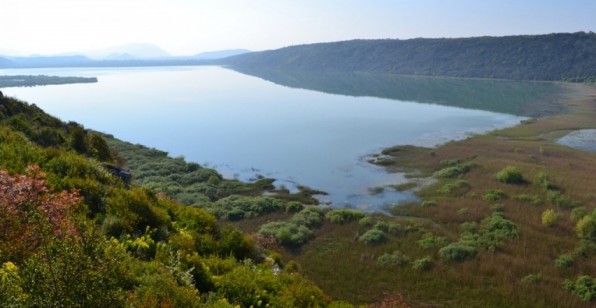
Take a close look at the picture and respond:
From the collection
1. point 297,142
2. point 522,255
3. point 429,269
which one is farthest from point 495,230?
point 297,142

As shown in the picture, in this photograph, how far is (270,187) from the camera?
43.4 m

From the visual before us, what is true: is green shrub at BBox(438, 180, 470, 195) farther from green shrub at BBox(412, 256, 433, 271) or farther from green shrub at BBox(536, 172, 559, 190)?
green shrub at BBox(412, 256, 433, 271)

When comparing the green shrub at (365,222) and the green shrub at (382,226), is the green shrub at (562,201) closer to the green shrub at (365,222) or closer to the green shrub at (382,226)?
the green shrub at (382,226)

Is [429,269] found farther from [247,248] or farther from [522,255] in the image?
[247,248]

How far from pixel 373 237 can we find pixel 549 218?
507 inches

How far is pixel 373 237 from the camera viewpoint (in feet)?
93.0

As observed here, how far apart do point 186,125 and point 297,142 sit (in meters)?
28.9

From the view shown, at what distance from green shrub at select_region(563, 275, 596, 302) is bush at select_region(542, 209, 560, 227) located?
825 cm

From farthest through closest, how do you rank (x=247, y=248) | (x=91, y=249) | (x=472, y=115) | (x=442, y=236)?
→ (x=472, y=115), (x=442, y=236), (x=247, y=248), (x=91, y=249)

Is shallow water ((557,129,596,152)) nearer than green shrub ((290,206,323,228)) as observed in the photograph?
No

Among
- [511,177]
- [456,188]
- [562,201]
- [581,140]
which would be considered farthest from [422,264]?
[581,140]

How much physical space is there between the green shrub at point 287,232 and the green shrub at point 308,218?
3.12ft

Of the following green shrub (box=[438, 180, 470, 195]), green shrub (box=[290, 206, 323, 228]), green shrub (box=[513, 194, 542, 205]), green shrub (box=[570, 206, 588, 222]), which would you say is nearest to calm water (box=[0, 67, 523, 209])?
green shrub (box=[438, 180, 470, 195])

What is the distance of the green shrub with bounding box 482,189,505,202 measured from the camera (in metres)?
35.9
